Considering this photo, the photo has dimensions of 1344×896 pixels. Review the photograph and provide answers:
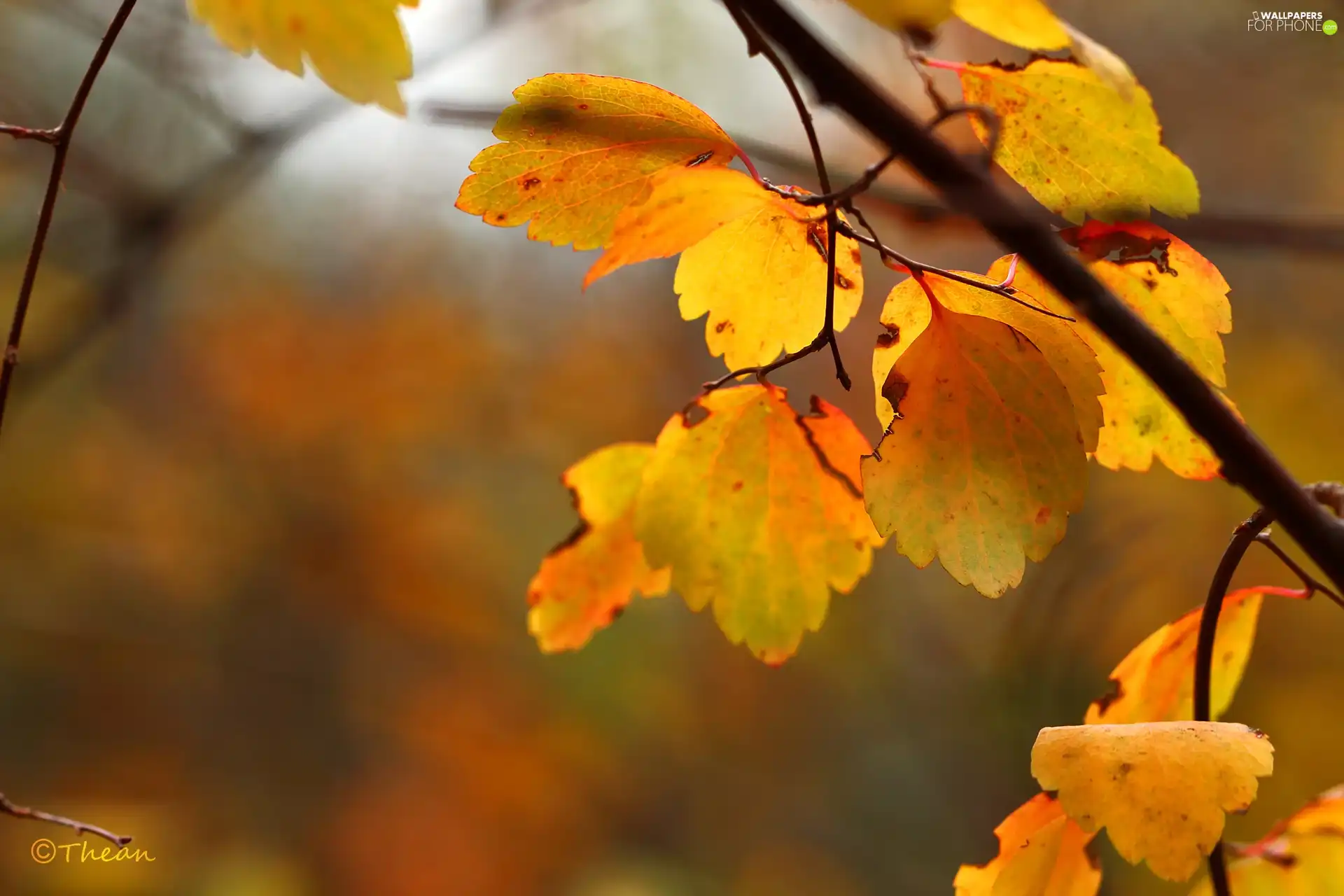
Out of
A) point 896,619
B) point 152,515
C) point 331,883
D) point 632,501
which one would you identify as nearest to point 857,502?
point 632,501

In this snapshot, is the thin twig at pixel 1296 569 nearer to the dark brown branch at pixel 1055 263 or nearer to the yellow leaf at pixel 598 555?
the dark brown branch at pixel 1055 263

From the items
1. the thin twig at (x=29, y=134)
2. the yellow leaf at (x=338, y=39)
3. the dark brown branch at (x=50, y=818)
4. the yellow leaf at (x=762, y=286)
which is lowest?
the dark brown branch at (x=50, y=818)

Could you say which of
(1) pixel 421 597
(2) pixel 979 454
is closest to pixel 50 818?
(2) pixel 979 454

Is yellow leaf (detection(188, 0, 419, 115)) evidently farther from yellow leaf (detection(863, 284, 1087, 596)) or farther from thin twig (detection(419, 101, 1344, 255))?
yellow leaf (detection(863, 284, 1087, 596))

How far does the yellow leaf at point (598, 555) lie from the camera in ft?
1.08

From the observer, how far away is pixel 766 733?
6.64ft

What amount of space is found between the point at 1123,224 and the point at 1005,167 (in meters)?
0.04

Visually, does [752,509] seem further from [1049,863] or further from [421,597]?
[421,597]

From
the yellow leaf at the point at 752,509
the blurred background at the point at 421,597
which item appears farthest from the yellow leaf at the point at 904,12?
the blurred background at the point at 421,597

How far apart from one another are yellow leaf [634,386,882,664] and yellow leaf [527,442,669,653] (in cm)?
5

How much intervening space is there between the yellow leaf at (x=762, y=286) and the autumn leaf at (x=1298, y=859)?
8.7 inches

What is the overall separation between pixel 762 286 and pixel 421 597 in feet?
6.03

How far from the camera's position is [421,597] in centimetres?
195

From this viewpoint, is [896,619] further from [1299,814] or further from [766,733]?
[1299,814]
